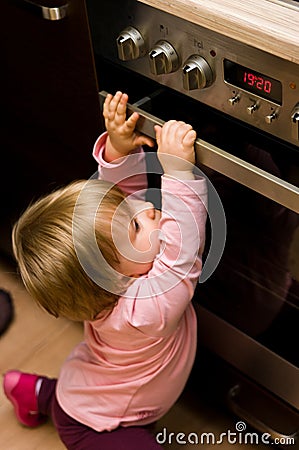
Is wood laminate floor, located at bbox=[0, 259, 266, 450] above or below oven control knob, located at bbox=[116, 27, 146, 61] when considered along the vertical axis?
below

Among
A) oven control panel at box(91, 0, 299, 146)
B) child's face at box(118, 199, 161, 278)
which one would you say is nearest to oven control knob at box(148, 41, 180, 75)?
oven control panel at box(91, 0, 299, 146)

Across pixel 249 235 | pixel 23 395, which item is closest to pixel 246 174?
pixel 249 235

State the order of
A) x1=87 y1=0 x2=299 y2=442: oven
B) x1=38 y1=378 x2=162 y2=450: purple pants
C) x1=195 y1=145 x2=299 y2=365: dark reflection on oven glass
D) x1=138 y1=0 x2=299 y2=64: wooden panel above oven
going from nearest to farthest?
1. x1=138 y1=0 x2=299 y2=64: wooden panel above oven
2. x1=87 y1=0 x2=299 y2=442: oven
3. x1=195 y1=145 x2=299 y2=365: dark reflection on oven glass
4. x1=38 y1=378 x2=162 y2=450: purple pants

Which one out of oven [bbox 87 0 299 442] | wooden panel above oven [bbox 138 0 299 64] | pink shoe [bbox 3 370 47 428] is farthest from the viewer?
pink shoe [bbox 3 370 47 428]

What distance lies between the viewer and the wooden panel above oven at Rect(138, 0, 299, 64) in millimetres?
754

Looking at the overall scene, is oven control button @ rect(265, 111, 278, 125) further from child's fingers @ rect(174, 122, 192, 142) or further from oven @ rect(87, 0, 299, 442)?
child's fingers @ rect(174, 122, 192, 142)

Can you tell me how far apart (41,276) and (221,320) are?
1.08 feet

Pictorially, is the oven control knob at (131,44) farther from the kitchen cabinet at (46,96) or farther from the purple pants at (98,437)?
the purple pants at (98,437)

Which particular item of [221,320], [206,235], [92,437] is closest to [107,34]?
[206,235]

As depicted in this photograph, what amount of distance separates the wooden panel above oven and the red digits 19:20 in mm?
61

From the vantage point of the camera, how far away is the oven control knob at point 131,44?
0.93m

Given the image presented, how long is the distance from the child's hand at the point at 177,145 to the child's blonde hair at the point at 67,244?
0.36 feet

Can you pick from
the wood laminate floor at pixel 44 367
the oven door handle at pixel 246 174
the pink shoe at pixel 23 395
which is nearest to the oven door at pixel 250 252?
the oven door handle at pixel 246 174

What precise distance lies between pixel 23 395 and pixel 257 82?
2.65 ft
